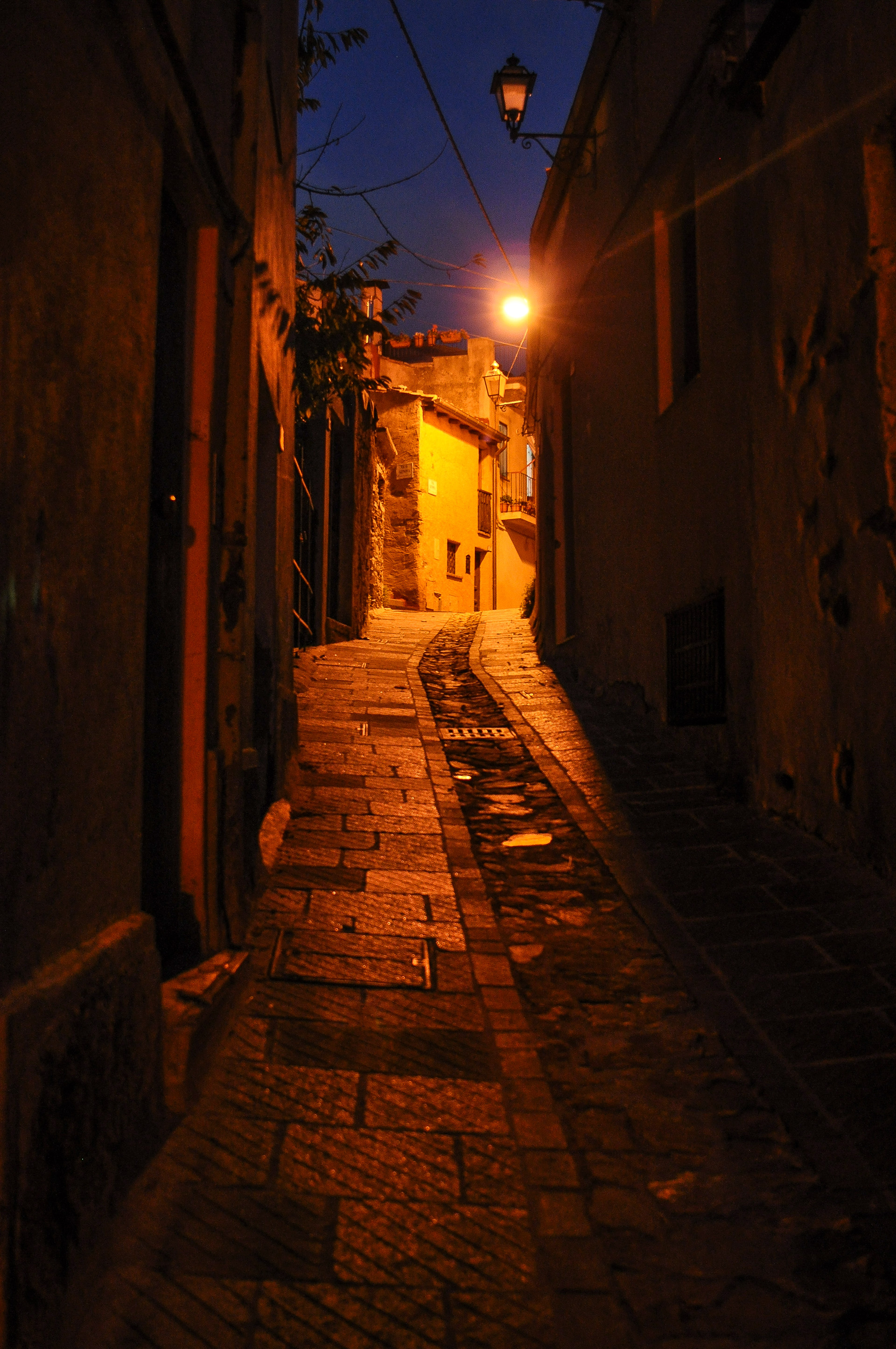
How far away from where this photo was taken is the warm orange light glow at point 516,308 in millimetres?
14414

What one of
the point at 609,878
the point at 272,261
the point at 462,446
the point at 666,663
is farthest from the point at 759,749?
the point at 462,446

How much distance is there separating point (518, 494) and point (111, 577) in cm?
3442

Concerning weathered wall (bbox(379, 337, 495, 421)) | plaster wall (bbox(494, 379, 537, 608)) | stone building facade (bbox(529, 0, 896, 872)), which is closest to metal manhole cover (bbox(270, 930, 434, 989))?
stone building facade (bbox(529, 0, 896, 872))

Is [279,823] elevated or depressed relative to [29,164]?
depressed

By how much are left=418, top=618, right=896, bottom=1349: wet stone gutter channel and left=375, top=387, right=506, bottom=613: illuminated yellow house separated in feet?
73.6

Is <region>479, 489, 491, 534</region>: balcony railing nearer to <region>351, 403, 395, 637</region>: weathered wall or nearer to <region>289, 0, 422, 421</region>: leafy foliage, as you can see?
<region>351, 403, 395, 637</region>: weathered wall

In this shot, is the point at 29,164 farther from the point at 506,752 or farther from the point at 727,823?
the point at 506,752

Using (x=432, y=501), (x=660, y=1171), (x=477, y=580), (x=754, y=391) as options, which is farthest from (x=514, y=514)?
(x=660, y=1171)

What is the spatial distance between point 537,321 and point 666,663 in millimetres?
9119

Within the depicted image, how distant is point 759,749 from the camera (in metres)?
5.43

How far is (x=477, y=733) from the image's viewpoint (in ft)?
26.5

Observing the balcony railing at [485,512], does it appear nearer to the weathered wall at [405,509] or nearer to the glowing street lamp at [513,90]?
the weathered wall at [405,509]

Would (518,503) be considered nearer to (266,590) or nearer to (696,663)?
(696,663)

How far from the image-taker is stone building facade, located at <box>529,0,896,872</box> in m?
4.11
